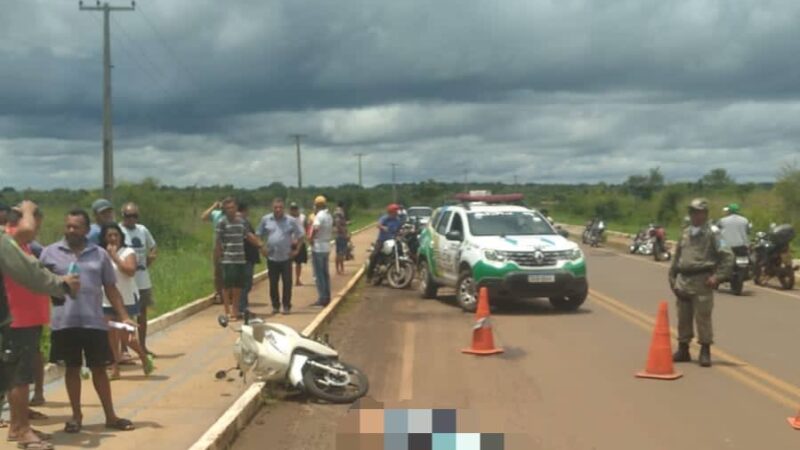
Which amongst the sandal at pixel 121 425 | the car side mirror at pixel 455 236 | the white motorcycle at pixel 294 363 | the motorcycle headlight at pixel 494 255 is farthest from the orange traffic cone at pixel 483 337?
the car side mirror at pixel 455 236

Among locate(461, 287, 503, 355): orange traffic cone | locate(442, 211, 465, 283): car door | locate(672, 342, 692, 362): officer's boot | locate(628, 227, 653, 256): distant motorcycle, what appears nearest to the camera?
locate(672, 342, 692, 362): officer's boot

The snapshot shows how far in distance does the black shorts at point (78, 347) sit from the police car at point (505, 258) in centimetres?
899

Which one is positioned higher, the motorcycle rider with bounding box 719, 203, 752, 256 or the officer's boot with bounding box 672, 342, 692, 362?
the motorcycle rider with bounding box 719, 203, 752, 256

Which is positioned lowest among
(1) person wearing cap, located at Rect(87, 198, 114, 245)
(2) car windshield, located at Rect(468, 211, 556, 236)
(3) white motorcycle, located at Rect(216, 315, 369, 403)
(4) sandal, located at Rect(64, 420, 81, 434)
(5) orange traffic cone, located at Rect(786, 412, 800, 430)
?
(5) orange traffic cone, located at Rect(786, 412, 800, 430)

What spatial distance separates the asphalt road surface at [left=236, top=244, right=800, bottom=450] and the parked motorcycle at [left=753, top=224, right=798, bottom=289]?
10.4 ft

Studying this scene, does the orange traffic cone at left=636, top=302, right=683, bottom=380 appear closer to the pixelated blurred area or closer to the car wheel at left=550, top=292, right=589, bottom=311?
the car wheel at left=550, top=292, right=589, bottom=311

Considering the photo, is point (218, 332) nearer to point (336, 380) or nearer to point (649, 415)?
point (336, 380)

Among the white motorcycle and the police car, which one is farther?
the police car

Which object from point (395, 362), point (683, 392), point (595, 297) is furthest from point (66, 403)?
point (595, 297)

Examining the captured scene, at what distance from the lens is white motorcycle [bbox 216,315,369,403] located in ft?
29.5

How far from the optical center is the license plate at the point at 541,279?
51.1 ft

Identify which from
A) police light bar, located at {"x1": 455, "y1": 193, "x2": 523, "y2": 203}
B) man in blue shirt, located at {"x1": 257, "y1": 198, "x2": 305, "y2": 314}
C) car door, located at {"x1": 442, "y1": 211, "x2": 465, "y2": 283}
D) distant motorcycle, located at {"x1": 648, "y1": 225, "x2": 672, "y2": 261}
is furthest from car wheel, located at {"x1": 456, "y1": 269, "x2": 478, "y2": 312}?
distant motorcycle, located at {"x1": 648, "y1": 225, "x2": 672, "y2": 261}

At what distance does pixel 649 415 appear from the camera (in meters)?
8.19

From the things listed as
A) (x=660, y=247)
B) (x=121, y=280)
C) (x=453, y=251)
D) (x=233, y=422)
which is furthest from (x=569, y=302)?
(x=660, y=247)
